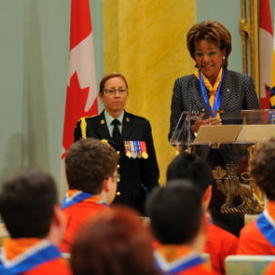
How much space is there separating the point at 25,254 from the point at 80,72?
4392 millimetres

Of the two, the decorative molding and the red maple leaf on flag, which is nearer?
the red maple leaf on flag

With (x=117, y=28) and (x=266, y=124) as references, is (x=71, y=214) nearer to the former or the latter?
(x=266, y=124)

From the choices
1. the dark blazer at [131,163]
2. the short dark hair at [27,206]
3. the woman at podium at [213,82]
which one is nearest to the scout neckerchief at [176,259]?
the short dark hair at [27,206]

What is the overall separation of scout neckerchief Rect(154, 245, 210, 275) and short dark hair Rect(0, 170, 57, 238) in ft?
1.35

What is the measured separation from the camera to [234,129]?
14.0ft

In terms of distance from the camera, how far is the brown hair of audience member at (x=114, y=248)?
1654 millimetres

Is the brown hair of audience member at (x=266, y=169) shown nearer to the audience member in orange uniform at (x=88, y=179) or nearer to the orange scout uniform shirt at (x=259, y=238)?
the orange scout uniform shirt at (x=259, y=238)

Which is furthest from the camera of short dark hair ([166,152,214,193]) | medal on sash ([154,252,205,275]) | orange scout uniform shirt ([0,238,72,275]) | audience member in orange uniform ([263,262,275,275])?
short dark hair ([166,152,214,193])

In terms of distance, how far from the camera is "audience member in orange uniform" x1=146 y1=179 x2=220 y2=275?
2.06 m

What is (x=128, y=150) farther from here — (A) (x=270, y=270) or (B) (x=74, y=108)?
(A) (x=270, y=270)

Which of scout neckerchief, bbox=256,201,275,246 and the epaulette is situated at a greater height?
the epaulette

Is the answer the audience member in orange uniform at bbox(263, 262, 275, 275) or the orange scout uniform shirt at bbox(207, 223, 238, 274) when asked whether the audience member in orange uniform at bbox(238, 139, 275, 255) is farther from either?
the audience member in orange uniform at bbox(263, 262, 275, 275)

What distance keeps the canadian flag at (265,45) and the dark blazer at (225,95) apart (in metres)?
2.53

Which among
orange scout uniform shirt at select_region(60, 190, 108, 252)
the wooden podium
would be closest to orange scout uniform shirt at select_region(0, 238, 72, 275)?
orange scout uniform shirt at select_region(60, 190, 108, 252)
